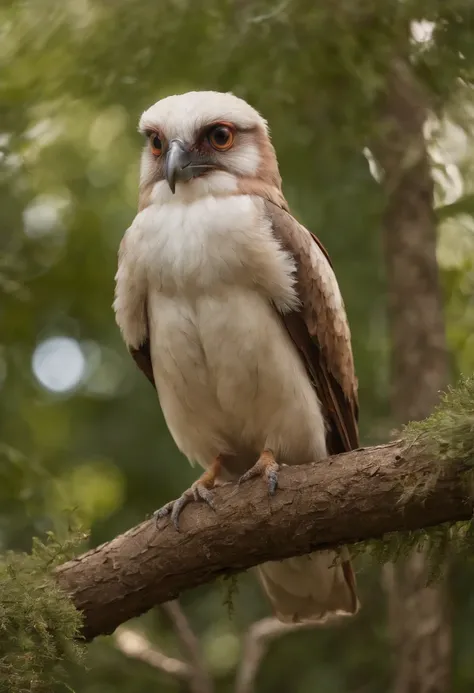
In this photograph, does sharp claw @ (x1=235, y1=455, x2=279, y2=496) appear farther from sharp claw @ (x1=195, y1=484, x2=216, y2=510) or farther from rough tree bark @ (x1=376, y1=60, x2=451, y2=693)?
rough tree bark @ (x1=376, y1=60, x2=451, y2=693)

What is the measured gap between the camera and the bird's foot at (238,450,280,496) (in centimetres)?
366

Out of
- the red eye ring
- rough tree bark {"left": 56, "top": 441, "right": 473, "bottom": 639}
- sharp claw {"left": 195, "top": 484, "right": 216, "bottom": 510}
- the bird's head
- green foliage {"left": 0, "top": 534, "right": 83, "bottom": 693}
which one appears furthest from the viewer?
the red eye ring

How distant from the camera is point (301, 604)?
4.52 metres

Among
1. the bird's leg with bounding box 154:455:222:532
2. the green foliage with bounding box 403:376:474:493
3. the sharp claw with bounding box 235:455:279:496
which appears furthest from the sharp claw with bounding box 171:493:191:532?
the green foliage with bounding box 403:376:474:493

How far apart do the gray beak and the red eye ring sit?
0.48 feet

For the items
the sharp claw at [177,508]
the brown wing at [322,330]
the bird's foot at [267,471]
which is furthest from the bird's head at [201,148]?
the sharp claw at [177,508]

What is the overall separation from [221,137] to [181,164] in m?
0.28

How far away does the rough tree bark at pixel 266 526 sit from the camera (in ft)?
10.5

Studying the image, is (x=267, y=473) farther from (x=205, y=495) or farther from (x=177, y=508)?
(x=177, y=508)

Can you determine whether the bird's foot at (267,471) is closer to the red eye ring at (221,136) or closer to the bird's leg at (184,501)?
the bird's leg at (184,501)

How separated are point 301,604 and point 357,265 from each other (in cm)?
259

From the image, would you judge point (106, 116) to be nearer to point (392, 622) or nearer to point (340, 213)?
point (340, 213)

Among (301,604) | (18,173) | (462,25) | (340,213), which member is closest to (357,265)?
(340,213)

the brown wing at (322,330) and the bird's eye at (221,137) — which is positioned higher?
the bird's eye at (221,137)
